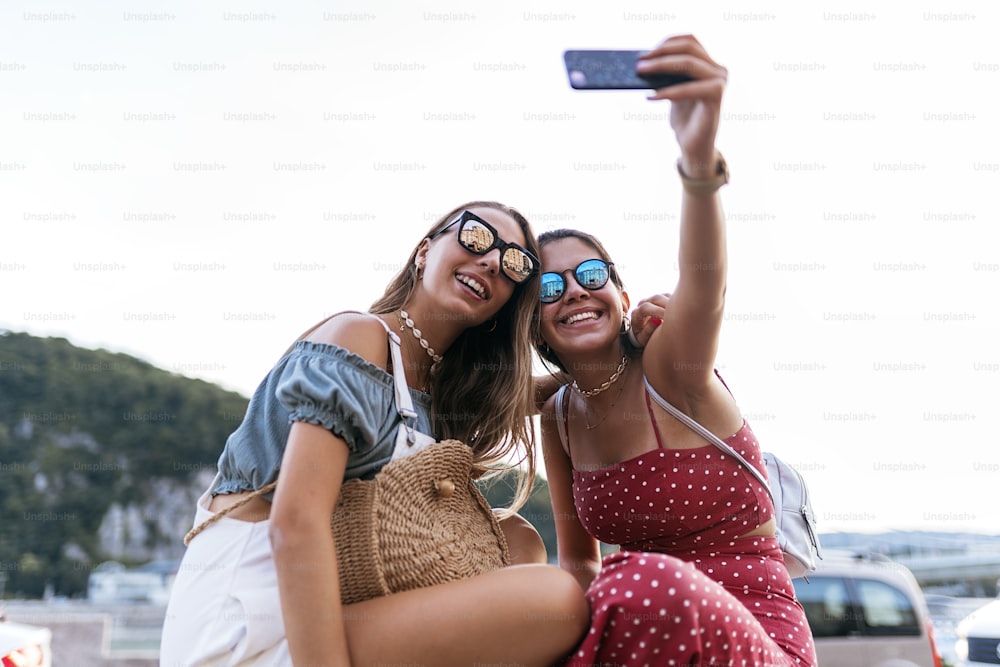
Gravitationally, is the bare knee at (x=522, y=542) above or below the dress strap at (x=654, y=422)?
below

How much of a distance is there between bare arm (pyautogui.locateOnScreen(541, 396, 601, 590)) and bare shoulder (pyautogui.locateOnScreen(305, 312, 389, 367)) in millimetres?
1107

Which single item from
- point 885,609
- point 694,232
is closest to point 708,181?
point 694,232

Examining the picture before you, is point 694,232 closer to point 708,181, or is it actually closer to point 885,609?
point 708,181

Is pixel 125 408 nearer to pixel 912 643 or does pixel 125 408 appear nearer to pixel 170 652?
pixel 912 643

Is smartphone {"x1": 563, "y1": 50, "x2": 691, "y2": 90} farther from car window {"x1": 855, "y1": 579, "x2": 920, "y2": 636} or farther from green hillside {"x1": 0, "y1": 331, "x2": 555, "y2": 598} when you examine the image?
green hillside {"x1": 0, "y1": 331, "x2": 555, "y2": 598}

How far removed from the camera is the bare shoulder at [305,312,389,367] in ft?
6.85

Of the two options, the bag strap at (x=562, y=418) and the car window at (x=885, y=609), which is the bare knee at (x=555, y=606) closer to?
the bag strap at (x=562, y=418)

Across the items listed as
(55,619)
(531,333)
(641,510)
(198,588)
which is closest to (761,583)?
(641,510)

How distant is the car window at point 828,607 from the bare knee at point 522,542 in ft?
19.7

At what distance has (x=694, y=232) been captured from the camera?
219 cm

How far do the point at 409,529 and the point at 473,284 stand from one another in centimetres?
88

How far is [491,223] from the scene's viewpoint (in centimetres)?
257

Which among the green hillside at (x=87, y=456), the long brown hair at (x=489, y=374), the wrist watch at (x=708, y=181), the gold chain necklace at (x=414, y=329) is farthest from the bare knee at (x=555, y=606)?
the green hillside at (x=87, y=456)

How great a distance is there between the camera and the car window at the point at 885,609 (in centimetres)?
762
